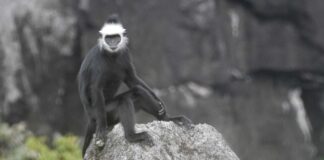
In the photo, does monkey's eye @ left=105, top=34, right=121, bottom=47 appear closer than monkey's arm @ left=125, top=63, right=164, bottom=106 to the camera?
Yes

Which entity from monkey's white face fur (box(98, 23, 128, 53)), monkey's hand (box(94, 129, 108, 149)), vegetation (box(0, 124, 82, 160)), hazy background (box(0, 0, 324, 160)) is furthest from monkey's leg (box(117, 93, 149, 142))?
hazy background (box(0, 0, 324, 160))

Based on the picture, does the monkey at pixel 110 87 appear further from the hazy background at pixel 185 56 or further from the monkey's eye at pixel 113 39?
the hazy background at pixel 185 56

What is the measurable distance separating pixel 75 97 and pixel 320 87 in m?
5.64

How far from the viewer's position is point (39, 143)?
14.0 metres

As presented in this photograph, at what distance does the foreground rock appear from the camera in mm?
8445

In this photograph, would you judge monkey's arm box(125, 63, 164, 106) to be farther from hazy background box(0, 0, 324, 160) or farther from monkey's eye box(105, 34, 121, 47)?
hazy background box(0, 0, 324, 160)

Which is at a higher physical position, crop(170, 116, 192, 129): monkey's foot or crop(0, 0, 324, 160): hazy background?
crop(170, 116, 192, 129): monkey's foot

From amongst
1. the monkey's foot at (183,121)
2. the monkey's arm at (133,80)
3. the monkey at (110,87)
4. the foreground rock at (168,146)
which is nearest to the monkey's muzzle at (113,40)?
the monkey at (110,87)

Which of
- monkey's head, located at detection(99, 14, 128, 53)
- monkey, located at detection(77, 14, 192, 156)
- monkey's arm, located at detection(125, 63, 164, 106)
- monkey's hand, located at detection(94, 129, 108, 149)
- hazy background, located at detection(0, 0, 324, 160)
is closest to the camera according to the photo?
monkey's hand, located at detection(94, 129, 108, 149)

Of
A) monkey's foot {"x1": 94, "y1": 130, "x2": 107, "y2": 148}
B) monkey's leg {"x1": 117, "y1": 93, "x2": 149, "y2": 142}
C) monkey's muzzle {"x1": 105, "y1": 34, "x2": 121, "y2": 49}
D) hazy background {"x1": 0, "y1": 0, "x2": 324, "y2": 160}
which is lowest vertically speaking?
hazy background {"x1": 0, "y1": 0, "x2": 324, "y2": 160}

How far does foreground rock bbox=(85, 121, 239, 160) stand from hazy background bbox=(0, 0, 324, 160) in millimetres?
8068

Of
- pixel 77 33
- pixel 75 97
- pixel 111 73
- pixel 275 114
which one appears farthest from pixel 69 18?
pixel 111 73

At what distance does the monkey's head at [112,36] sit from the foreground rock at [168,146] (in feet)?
2.83

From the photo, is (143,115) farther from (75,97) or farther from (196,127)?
(196,127)
